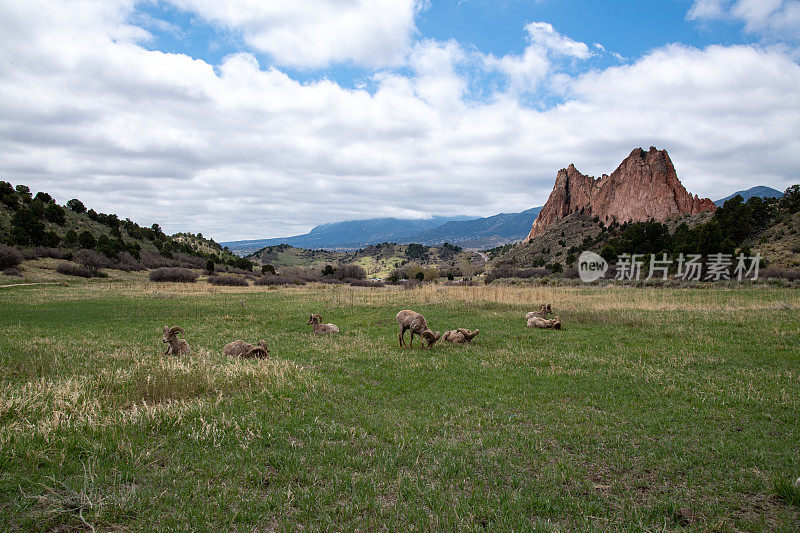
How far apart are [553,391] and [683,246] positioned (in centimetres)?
5673

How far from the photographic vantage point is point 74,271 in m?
48.3

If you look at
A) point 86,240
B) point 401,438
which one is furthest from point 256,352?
point 86,240

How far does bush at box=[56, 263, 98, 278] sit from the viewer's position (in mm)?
47444

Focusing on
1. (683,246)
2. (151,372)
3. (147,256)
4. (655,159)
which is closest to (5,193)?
(147,256)

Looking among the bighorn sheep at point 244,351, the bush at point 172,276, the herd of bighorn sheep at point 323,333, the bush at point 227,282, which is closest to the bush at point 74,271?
the bush at point 172,276

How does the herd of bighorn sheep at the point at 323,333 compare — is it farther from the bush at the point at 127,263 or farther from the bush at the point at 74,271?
the bush at the point at 127,263

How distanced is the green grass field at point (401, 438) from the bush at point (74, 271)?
42681 mm

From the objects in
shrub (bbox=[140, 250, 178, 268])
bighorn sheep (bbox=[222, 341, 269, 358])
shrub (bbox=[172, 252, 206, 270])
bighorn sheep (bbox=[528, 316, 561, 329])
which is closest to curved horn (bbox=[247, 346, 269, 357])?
bighorn sheep (bbox=[222, 341, 269, 358])

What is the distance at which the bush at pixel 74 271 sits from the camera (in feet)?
156

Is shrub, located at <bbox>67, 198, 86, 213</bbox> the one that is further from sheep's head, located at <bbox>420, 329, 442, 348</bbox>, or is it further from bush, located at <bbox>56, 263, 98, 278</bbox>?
sheep's head, located at <bbox>420, 329, 442, 348</bbox>

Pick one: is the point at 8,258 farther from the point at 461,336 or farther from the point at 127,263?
the point at 461,336

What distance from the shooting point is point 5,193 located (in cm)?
6481

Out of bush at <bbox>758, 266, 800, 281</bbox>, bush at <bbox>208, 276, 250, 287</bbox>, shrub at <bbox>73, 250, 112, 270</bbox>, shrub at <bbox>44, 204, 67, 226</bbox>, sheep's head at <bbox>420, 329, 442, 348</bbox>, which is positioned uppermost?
shrub at <bbox>44, 204, 67, 226</bbox>

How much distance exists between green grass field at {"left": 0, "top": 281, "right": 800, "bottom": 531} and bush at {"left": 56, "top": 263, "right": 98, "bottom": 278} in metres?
42.7
